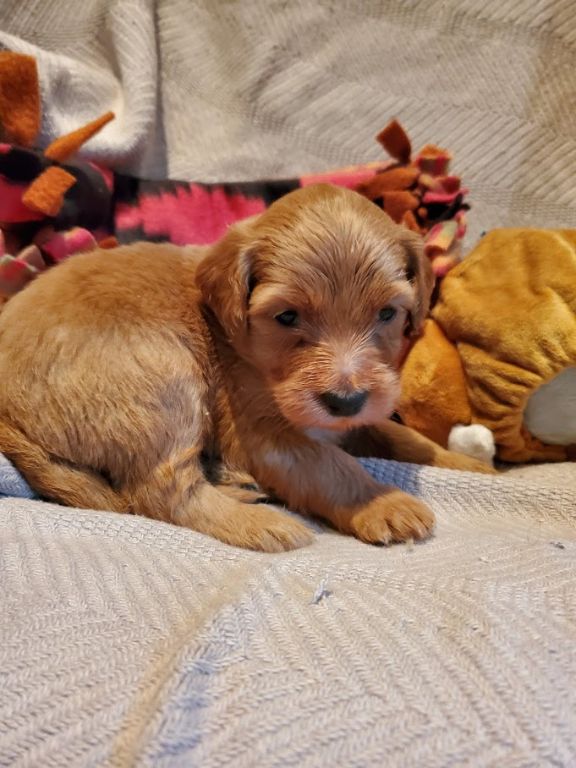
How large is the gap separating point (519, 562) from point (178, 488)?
96 cm

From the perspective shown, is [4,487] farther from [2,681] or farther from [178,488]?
[2,681]

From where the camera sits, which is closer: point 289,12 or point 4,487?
point 4,487

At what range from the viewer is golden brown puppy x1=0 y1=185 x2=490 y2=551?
6.19 ft

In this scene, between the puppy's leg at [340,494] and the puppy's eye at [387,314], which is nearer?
Result: the puppy's leg at [340,494]

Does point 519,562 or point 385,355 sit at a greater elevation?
point 385,355

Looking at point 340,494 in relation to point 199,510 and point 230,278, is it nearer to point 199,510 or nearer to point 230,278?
point 199,510

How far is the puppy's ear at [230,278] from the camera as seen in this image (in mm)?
1996

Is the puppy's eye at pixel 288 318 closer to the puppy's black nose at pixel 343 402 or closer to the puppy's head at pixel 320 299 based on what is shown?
the puppy's head at pixel 320 299

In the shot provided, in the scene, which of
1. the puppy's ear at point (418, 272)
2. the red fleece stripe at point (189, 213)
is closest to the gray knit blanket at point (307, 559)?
the red fleece stripe at point (189, 213)

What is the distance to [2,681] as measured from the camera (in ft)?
3.69

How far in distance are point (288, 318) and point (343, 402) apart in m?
0.32

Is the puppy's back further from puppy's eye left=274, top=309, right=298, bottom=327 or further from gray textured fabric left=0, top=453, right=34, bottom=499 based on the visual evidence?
puppy's eye left=274, top=309, right=298, bottom=327

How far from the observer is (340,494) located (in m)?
2.01

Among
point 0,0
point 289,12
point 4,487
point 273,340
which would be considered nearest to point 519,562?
point 273,340
